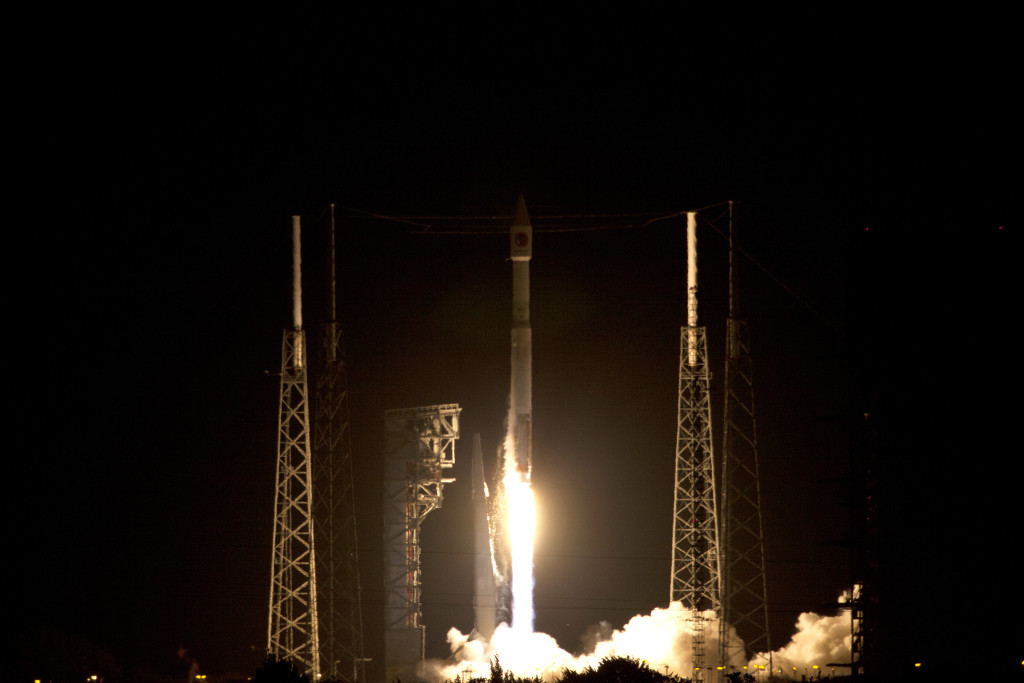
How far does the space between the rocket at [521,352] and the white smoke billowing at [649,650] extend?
636cm

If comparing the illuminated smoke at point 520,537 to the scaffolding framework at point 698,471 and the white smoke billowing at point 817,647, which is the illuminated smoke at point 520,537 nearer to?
the scaffolding framework at point 698,471

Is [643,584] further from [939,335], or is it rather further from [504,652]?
[939,335]

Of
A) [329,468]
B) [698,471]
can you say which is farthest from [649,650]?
[329,468]

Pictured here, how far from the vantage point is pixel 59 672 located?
64.9 metres

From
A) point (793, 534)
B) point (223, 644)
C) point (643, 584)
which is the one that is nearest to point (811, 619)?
point (793, 534)

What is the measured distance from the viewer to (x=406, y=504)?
61.1m

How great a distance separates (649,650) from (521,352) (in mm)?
11593

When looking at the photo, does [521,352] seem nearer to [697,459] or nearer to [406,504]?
[406,504]

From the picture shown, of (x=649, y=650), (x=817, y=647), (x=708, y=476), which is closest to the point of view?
(x=708, y=476)

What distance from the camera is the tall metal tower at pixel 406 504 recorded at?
2402 inches

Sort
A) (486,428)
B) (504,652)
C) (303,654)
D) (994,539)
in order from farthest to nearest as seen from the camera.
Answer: (486,428), (504,652), (303,654), (994,539)

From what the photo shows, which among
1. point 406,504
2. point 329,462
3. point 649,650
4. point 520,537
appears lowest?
point 649,650

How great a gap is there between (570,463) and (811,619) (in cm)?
1618

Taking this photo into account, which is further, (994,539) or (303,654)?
(303,654)
